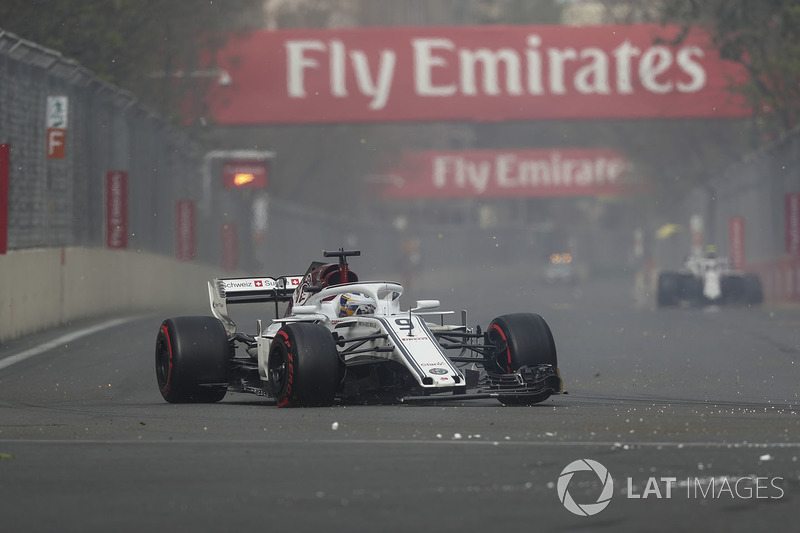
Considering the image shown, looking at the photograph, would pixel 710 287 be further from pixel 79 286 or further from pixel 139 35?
pixel 79 286

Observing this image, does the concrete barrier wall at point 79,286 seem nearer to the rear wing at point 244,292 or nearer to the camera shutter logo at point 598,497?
the rear wing at point 244,292

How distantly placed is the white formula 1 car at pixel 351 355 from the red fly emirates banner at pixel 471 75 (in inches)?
1066

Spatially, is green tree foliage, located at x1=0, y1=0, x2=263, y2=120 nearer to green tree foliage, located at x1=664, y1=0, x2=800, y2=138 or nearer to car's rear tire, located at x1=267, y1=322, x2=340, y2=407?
green tree foliage, located at x1=664, y1=0, x2=800, y2=138

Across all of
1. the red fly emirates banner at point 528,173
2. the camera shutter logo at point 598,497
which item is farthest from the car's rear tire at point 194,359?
the red fly emirates banner at point 528,173

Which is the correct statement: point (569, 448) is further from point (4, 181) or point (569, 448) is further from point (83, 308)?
point (83, 308)

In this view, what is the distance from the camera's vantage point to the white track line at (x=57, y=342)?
17.5 m

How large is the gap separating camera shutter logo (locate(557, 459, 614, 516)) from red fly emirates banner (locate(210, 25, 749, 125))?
32.6 meters

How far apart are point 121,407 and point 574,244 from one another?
112 m

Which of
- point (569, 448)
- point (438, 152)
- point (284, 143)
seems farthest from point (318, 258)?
point (569, 448)

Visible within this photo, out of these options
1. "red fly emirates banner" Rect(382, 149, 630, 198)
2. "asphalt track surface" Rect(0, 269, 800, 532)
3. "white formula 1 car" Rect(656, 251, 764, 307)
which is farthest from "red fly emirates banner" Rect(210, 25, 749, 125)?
"red fly emirates banner" Rect(382, 149, 630, 198)

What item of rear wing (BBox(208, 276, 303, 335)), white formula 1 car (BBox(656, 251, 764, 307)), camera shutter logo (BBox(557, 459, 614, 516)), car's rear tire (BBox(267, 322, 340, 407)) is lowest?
camera shutter logo (BBox(557, 459, 614, 516))

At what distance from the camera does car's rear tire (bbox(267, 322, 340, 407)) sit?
460 inches

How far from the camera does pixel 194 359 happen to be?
13.2 m

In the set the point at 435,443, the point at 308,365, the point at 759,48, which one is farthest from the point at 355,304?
the point at 759,48
